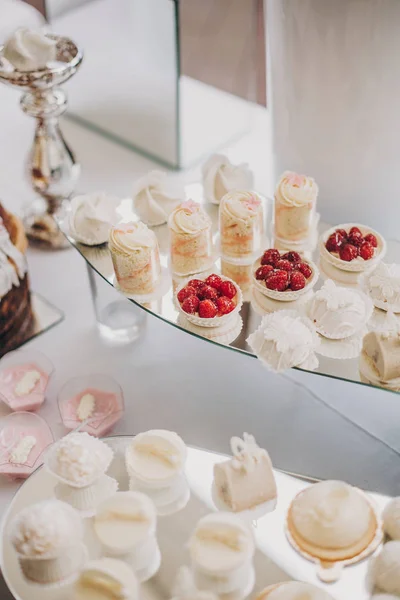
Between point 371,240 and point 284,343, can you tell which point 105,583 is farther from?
point 371,240

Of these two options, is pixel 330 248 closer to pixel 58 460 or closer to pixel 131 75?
pixel 58 460

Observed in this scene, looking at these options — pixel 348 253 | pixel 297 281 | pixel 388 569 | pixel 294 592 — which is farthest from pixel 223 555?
pixel 348 253

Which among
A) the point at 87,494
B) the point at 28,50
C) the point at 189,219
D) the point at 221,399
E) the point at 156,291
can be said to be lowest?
the point at 221,399

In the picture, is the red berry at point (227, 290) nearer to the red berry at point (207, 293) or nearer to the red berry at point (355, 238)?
the red berry at point (207, 293)

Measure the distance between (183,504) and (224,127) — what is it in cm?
119

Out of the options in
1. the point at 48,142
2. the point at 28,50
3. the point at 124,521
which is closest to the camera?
the point at 124,521

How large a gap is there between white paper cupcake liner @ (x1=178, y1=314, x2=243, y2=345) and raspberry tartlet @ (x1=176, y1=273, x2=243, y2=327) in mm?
10

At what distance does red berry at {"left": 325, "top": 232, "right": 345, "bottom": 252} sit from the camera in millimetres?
1422

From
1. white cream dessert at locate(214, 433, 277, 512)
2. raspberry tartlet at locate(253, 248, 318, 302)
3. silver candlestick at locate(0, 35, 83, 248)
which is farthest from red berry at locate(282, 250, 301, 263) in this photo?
silver candlestick at locate(0, 35, 83, 248)

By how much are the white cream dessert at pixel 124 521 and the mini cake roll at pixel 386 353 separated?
1.37ft

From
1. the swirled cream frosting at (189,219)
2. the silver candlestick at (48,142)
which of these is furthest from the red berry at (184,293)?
the silver candlestick at (48,142)

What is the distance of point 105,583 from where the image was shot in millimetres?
1118

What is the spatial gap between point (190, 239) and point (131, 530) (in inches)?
20.3

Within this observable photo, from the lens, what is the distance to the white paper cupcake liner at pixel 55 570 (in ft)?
3.78
